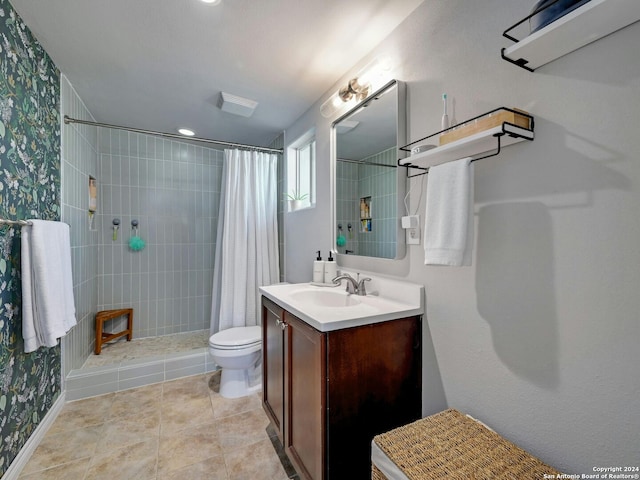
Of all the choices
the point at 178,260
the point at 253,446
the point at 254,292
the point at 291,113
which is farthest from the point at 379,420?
the point at 178,260

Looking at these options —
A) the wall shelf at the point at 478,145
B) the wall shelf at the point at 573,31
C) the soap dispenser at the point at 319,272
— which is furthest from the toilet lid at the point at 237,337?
the wall shelf at the point at 573,31

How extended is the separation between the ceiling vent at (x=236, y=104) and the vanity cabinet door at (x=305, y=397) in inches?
68.9

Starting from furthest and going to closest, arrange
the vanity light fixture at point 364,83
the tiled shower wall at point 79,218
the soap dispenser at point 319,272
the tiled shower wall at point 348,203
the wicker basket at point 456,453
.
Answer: the tiled shower wall at point 79,218, the soap dispenser at point 319,272, the tiled shower wall at point 348,203, the vanity light fixture at point 364,83, the wicker basket at point 456,453

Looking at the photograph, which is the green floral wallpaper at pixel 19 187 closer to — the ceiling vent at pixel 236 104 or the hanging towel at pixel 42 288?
the hanging towel at pixel 42 288

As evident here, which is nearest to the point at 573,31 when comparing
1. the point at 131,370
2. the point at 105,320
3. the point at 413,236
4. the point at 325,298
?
the point at 413,236

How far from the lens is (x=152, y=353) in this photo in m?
2.72

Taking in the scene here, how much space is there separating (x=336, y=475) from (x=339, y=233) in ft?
4.24

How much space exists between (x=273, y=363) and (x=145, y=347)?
2.00 metres

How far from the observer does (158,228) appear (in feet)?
10.8

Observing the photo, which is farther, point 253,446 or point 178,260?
point 178,260

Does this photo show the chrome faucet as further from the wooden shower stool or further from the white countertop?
the wooden shower stool

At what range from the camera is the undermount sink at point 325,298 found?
5.32 ft

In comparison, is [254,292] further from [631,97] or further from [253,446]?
[631,97]

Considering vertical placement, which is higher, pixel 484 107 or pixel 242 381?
pixel 484 107
